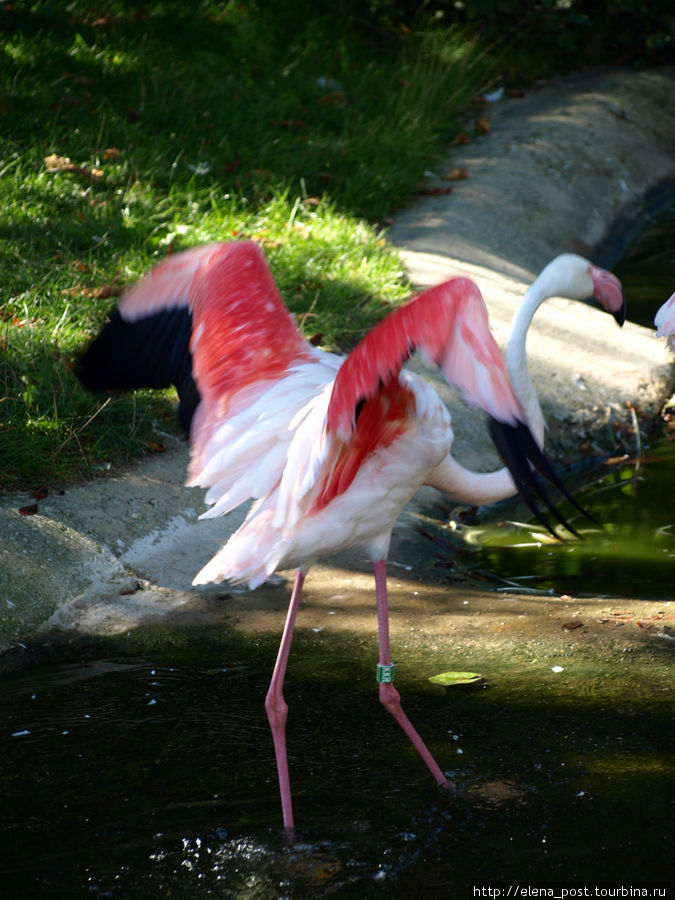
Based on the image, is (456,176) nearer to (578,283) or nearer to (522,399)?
(578,283)

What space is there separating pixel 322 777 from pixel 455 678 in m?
0.55

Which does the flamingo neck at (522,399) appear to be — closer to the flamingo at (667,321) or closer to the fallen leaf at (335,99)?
the flamingo at (667,321)

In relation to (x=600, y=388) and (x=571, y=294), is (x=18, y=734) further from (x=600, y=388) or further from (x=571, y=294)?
(x=600, y=388)

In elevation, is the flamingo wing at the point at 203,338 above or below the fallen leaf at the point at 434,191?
above

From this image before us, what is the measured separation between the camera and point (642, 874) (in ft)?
7.59

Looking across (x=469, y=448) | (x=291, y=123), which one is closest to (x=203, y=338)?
(x=469, y=448)

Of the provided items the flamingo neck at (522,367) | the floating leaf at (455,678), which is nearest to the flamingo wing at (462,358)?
the flamingo neck at (522,367)

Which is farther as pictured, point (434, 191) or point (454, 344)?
point (434, 191)

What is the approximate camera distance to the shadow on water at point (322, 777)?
95.0 inches

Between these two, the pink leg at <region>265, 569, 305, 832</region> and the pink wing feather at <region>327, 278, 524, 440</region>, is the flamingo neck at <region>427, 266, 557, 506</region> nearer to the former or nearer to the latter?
the pink leg at <region>265, 569, 305, 832</region>

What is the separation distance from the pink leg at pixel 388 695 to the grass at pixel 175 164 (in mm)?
1558

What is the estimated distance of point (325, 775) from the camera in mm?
2840

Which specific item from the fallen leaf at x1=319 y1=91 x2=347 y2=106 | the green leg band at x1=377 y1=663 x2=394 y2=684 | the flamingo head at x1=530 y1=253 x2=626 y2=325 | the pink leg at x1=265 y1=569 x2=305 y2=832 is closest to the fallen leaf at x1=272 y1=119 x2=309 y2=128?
the fallen leaf at x1=319 y1=91 x2=347 y2=106

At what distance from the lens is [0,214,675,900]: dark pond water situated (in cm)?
241
